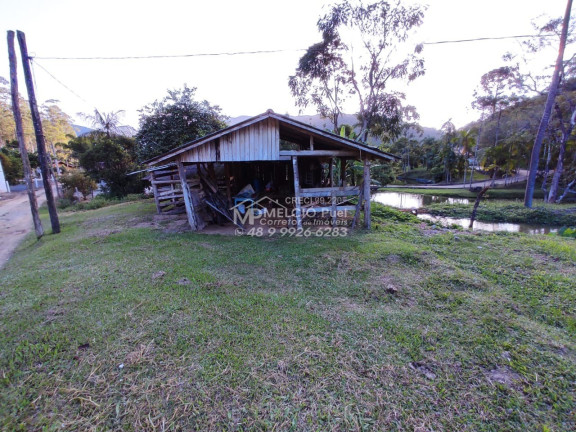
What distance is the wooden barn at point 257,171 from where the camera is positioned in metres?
7.29

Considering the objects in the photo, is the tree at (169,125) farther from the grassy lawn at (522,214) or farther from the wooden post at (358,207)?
the grassy lawn at (522,214)

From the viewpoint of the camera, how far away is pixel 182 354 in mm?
2783

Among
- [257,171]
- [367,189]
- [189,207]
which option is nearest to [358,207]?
[367,189]

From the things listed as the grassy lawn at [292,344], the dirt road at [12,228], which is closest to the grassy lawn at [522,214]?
the grassy lawn at [292,344]

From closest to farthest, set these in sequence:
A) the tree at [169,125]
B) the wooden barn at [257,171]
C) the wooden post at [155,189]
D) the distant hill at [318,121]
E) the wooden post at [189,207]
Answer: the wooden barn at [257,171] → the wooden post at [189,207] → the wooden post at [155,189] → the tree at [169,125] → the distant hill at [318,121]

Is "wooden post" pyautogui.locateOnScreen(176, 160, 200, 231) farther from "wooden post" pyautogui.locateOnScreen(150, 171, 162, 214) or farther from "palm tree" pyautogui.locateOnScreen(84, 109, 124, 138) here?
"palm tree" pyautogui.locateOnScreen(84, 109, 124, 138)

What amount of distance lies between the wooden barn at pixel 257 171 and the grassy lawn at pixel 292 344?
3.09 metres

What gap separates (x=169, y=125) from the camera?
1494 centimetres

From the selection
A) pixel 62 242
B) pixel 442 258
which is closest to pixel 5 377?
pixel 62 242

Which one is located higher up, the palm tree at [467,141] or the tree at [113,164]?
the palm tree at [467,141]

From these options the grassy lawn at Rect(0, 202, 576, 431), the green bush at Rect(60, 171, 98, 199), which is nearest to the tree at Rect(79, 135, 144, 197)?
the green bush at Rect(60, 171, 98, 199)

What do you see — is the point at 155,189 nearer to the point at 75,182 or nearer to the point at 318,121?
the point at 75,182

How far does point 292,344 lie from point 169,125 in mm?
15731

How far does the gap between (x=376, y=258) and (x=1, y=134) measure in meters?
52.3
